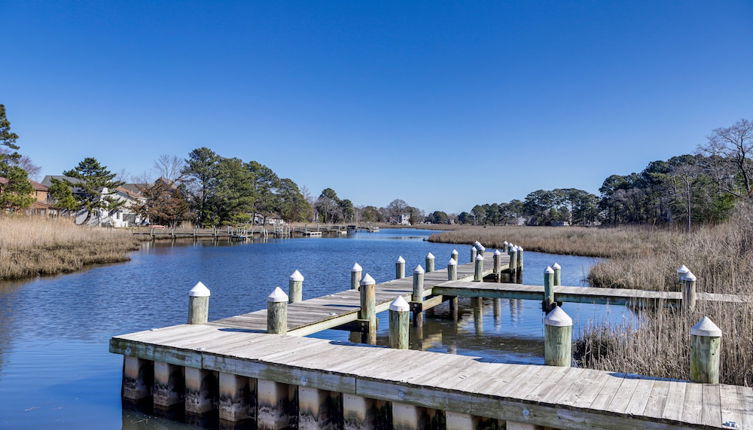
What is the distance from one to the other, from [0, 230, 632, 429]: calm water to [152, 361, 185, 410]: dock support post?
321 mm

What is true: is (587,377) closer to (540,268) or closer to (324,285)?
(324,285)

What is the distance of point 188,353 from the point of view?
6816mm

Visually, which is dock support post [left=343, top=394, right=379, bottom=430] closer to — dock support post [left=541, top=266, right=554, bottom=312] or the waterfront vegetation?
the waterfront vegetation

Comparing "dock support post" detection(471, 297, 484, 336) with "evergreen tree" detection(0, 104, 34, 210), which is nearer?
"dock support post" detection(471, 297, 484, 336)

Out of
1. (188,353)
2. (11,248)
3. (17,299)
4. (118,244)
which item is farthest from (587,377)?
(118,244)

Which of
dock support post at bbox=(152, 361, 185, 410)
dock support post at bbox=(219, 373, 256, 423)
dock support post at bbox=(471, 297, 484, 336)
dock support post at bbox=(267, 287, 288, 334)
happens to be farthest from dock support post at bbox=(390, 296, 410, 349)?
dock support post at bbox=(471, 297, 484, 336)

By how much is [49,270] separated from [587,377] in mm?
23094

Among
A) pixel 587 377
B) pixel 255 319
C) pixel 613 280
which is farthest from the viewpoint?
pixel 613 280

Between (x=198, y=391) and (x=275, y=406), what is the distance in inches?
52.0


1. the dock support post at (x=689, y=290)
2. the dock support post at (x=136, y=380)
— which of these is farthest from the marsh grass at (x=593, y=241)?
the dock support post at (x=136, y=380)

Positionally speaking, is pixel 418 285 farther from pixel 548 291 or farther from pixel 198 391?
pixel 198 391

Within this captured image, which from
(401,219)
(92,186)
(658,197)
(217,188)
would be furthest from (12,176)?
(401,219)

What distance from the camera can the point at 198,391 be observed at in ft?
22.6

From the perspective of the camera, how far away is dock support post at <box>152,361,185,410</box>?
715cm
